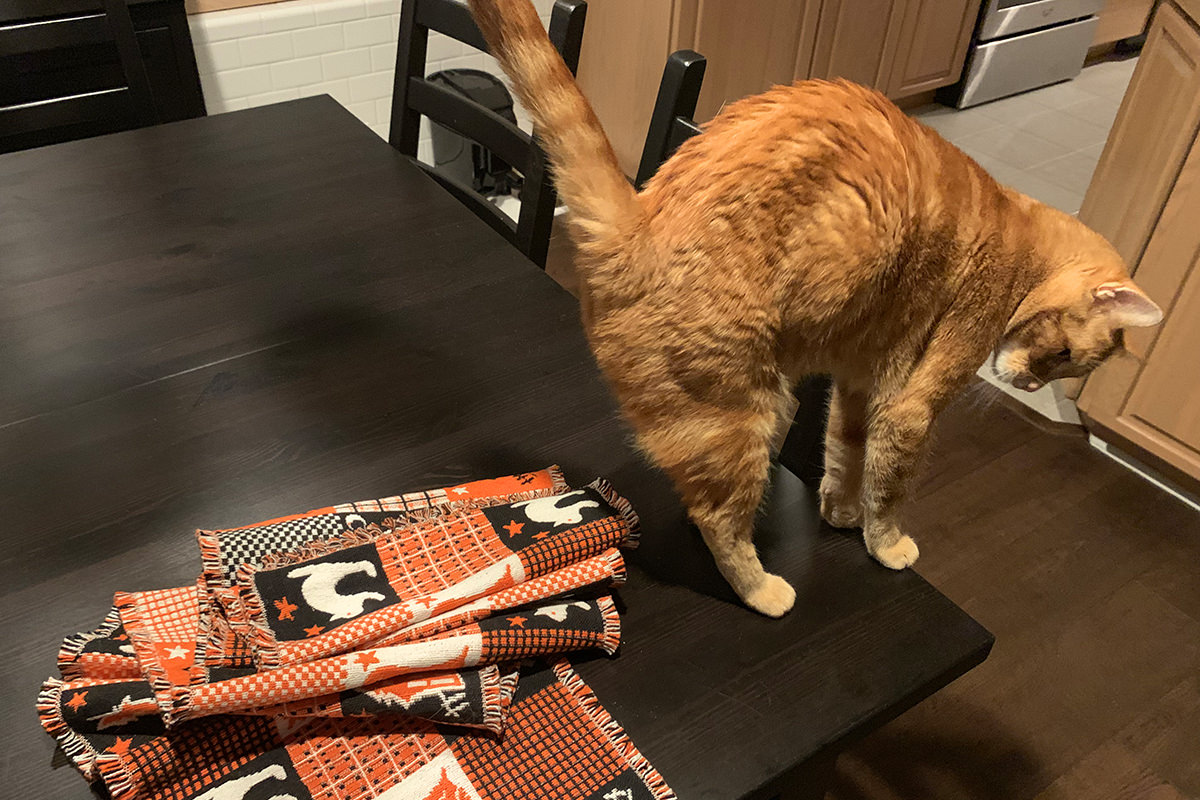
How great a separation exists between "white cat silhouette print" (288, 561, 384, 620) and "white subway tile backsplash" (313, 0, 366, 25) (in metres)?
2.35

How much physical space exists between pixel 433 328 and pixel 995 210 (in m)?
0.76

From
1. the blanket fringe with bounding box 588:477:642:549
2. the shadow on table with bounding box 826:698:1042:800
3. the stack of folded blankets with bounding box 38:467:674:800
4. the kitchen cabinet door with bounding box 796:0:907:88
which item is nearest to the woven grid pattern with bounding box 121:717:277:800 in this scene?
the stack of folded blankets with bounding box 38:467:674:800

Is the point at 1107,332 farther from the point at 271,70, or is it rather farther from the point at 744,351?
the point at 271,70

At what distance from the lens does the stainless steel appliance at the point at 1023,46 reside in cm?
376

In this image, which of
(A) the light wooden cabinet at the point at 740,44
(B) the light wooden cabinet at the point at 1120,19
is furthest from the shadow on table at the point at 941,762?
(B) the light wooden cabinet at the point at 1120,19

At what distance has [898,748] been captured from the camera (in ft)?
5.11

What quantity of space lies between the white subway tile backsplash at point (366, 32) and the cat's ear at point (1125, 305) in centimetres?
247

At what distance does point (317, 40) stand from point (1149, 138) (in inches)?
92.7

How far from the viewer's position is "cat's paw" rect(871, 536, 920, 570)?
3.04 feet

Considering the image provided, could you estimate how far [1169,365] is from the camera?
198 cm

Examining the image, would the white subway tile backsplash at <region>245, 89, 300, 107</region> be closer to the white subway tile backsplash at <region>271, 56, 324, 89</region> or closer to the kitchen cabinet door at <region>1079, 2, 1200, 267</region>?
the white subway tile backsplash at <region>271, 56, 324, 89</region>

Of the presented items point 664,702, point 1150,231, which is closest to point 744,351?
point 664,702

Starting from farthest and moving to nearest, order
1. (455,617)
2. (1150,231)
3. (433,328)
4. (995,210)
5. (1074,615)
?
(1150,231) → (1074,615) → (433,328) → (995,210) → (455,617)

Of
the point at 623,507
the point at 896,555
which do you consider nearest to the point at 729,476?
the point at 623,507
